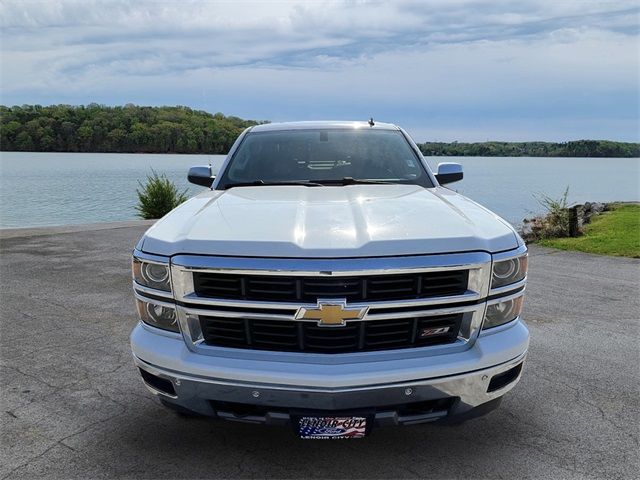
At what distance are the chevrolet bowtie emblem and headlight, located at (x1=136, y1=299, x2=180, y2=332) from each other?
0.67 m

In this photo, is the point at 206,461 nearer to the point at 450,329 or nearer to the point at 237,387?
the point at 237,387

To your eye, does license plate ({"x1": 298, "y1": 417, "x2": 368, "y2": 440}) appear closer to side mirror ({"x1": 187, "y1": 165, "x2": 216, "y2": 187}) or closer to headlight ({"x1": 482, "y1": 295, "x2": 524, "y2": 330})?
headlight ({"x1": 482, "y1": 295, "x2": 524, "y2": 330})

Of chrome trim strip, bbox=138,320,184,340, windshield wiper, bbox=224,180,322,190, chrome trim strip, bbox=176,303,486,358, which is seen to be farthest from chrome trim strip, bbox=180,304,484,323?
windshield wiper, bbox=224,180,322,190

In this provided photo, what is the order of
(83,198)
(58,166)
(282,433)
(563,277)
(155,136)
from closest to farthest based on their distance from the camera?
1. (282,433)
2. (563,277)
3. (83,198)
4. (155,136)
5. (58,166)

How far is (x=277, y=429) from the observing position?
337cm

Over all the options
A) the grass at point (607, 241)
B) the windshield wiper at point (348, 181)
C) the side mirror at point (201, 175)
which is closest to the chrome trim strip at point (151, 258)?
the windshield wiper at point (348, 181)

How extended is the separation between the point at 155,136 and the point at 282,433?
96.4 ft

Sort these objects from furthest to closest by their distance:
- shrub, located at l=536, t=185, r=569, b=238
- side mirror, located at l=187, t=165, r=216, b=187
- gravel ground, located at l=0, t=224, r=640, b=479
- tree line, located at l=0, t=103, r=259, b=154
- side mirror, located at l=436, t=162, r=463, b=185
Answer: tree line, located at l=0, t=103, r=259, b=154 < shrub, located at l=536, t=185, r=569, b=238 < side mirror, located at l=187, t=165, r=216, b=187 < side mirror, located at l=436, t=162, r=463, b=185 < gravel ground, located at l=0, t=224, r=640, b=479

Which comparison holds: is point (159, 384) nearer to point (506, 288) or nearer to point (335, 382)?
point (335, 382)

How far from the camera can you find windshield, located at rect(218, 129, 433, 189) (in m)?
4.36

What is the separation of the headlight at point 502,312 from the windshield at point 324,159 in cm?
153

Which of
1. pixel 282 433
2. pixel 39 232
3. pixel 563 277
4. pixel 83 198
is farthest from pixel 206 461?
pixel 83 198

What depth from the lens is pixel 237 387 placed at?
8.64 ft

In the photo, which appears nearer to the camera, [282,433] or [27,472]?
[27,472]
